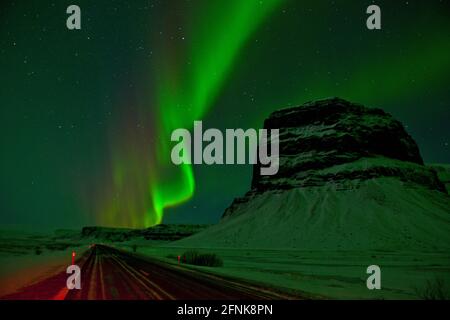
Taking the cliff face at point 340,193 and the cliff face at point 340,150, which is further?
the cliff face at point 340,150

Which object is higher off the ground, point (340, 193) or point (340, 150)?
point (340, 150)

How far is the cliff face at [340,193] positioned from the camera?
67250 millimetres

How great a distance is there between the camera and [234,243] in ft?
253

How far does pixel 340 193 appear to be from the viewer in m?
86.4

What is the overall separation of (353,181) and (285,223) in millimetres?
21343

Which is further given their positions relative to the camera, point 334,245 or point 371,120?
point 371,120

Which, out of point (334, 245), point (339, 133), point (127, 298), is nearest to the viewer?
point (127, 298)

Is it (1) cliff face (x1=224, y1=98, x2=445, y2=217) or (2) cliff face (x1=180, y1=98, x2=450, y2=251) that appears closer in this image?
(2) cliff face (x1=180, y1=98, x2=450, y2=251)

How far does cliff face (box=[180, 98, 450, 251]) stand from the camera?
67250 millimetres

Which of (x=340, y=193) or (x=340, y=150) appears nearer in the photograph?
(x=340, y=193)
